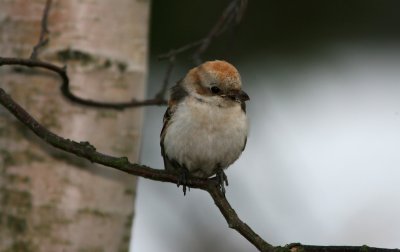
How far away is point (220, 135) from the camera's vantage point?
14.9ft

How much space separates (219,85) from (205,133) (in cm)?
28

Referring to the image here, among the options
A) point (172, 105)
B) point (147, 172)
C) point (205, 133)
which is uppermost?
point (172, 105)

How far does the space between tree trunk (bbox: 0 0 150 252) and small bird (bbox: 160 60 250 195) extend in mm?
251

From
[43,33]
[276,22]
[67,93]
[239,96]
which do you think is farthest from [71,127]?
[276,22]

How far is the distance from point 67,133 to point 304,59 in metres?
4.96

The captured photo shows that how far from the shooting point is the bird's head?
4.57 m

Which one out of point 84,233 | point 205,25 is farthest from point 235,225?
point 205,25

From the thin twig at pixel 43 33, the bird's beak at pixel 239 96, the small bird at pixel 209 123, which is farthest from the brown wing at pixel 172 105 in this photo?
the thin twig at pixel 43 33

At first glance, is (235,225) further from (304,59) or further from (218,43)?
(304,59)

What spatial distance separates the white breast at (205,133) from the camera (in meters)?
4.52

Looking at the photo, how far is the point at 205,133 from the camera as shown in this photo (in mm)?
4516

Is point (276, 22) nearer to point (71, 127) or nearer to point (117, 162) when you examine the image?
point (71, 127)

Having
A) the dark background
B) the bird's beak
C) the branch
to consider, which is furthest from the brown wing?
the dark background

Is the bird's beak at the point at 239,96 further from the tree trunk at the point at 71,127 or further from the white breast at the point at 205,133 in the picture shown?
the tree trunk at the point at 71,127
